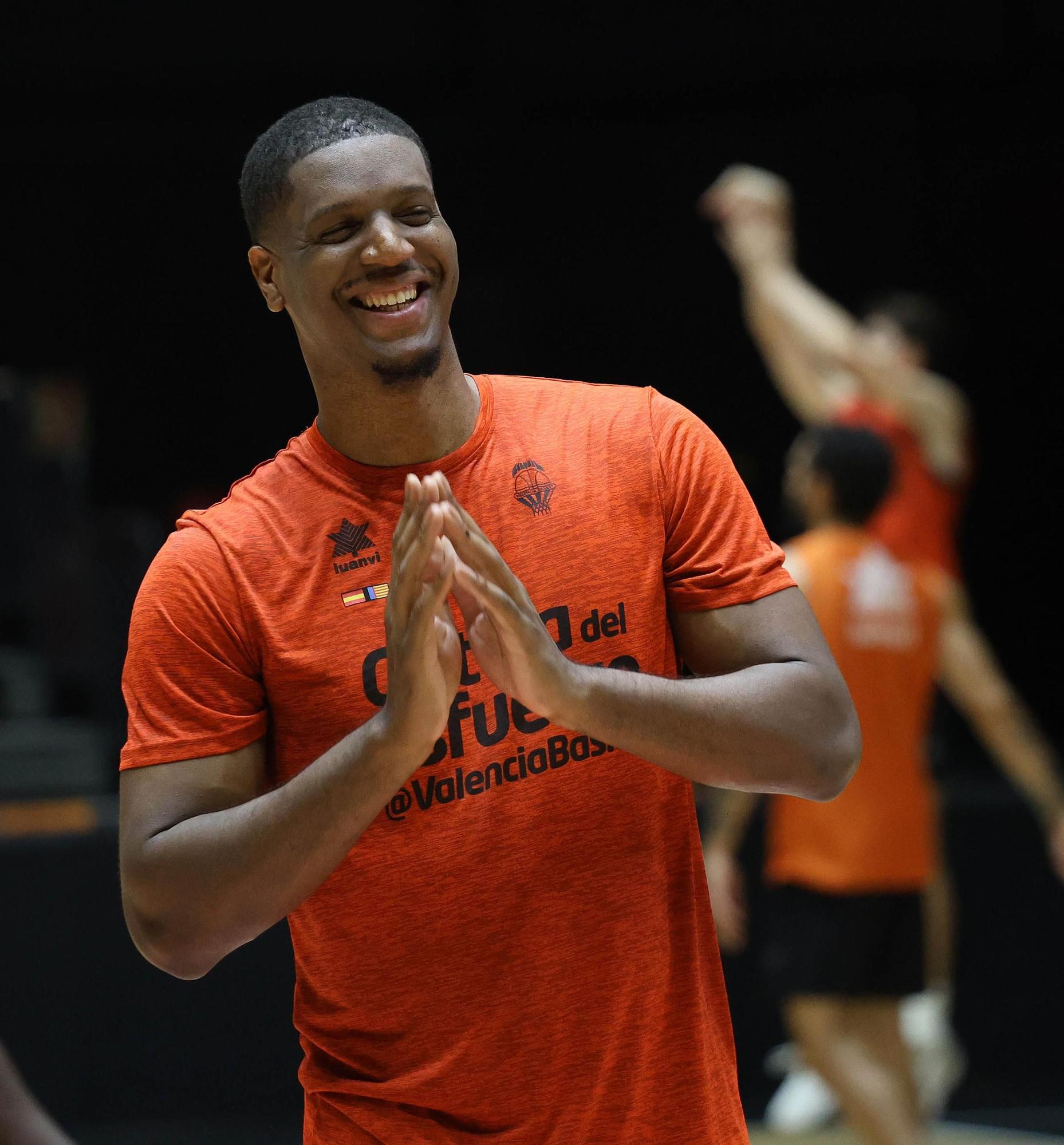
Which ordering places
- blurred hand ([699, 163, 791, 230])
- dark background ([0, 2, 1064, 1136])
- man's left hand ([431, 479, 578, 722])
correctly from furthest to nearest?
dark background ([0, 2, 1064, 1136]), blurred hand ([699, 163, 791, 230]), man's left hand ([431, 479, 578, 722])

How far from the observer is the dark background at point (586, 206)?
275 inches

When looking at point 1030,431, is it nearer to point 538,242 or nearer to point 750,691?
point 538,242

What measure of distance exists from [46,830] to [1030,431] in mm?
4854

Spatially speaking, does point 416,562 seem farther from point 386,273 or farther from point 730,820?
point 730,820

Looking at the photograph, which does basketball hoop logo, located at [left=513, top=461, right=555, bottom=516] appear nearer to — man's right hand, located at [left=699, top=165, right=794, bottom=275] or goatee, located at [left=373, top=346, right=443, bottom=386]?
goatee, located at [left=373, top=346, right=443, bottom=386]

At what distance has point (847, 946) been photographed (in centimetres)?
428

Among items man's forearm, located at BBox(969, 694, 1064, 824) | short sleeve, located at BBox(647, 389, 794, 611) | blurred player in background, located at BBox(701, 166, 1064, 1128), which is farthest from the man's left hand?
blurred player in background, located at BBox(701, 166, 1064, 1128)

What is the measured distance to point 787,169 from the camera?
7.63 m

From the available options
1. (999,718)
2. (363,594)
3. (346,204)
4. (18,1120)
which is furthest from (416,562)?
(999,718)

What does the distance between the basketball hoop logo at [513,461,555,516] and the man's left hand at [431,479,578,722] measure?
0.69 ft

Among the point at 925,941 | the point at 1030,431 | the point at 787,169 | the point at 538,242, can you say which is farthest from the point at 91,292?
the point at 925,941

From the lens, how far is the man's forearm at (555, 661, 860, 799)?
67.6 inches

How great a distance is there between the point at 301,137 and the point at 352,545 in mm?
446

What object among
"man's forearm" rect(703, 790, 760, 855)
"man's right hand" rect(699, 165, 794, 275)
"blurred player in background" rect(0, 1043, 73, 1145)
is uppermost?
"man's right hand" rect(699, 165, 794, 275)
